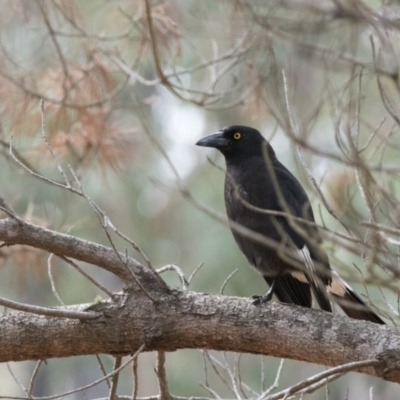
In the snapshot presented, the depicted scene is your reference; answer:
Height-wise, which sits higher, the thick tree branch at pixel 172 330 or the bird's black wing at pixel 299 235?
the bird's black wing at pixel 299 235

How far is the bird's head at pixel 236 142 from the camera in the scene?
443 centimetres

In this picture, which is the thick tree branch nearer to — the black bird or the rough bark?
the rough bark

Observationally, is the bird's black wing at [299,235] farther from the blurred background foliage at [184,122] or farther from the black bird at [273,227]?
the blurred background foliage at [184,122]

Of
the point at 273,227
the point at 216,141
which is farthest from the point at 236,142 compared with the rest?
the point at 273,227

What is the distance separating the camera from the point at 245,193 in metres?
4.10

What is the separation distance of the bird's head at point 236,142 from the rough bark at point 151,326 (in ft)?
4.97

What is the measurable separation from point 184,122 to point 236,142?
5.21m

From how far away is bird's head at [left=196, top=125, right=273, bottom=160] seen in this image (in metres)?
4.43

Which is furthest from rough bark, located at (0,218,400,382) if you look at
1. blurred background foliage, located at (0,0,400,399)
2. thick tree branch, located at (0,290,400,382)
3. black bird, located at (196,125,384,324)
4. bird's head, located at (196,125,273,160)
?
bird's head, located at (196,125,273,160)

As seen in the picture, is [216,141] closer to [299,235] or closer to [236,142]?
[236,142]

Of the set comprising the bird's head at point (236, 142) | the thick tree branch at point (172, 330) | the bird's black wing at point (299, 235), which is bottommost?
the thick tree branch at point (172, 330)

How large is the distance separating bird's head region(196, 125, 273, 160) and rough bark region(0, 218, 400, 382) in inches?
59.7

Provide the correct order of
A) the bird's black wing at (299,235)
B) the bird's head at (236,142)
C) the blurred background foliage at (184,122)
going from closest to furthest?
the blurred background foliage at (184,122) < the bird's black wing at (299,235) < the bird's head at (236,142)

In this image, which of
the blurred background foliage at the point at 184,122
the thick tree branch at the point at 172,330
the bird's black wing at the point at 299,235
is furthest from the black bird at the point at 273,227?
the thick tree branch at the point at 172,330
